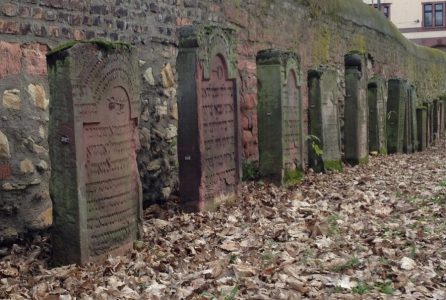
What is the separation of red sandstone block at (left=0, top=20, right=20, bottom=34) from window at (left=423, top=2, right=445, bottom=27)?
119 feet

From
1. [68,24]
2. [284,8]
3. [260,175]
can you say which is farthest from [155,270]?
[284,8]

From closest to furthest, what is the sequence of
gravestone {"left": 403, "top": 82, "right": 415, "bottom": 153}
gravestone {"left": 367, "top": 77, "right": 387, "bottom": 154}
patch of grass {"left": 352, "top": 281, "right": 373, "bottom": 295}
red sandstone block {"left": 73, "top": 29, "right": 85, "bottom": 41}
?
patch of grass {"left": 352, "top": 281, "right": 373, "bottom": 295} → red sandstone block {"left": 73, "top": 29, "right": 85, "bottom": 41} → gravestone {"left": 367, "top": 77, "right": 387, "bottom": 154} → gravestone {"left": 403, "top": 82, "right": 415, "bottom": 153}

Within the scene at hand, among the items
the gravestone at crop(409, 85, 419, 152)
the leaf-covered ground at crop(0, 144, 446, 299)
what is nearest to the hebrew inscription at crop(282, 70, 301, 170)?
the leaf-covered ground at crop(0, 144, 446, 299)

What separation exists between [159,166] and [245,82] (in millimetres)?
2688

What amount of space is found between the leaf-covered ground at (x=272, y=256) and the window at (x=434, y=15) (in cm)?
3362

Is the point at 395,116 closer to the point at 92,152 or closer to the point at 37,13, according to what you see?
the point at 37,13

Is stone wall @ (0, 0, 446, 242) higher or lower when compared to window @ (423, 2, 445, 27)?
lower

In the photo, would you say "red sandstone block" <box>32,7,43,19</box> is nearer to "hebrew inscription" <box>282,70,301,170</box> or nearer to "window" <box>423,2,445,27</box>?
"hebrew inscription" <box>282,70,301,170</box>

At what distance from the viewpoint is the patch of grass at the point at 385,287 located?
3.56 meters

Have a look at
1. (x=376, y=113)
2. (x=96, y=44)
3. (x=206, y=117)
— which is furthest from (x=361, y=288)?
(x=376, y=113)

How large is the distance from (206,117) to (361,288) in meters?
2.86

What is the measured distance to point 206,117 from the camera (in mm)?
6082

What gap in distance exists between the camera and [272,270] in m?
3.97

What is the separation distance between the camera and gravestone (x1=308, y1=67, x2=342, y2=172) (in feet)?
29.0
